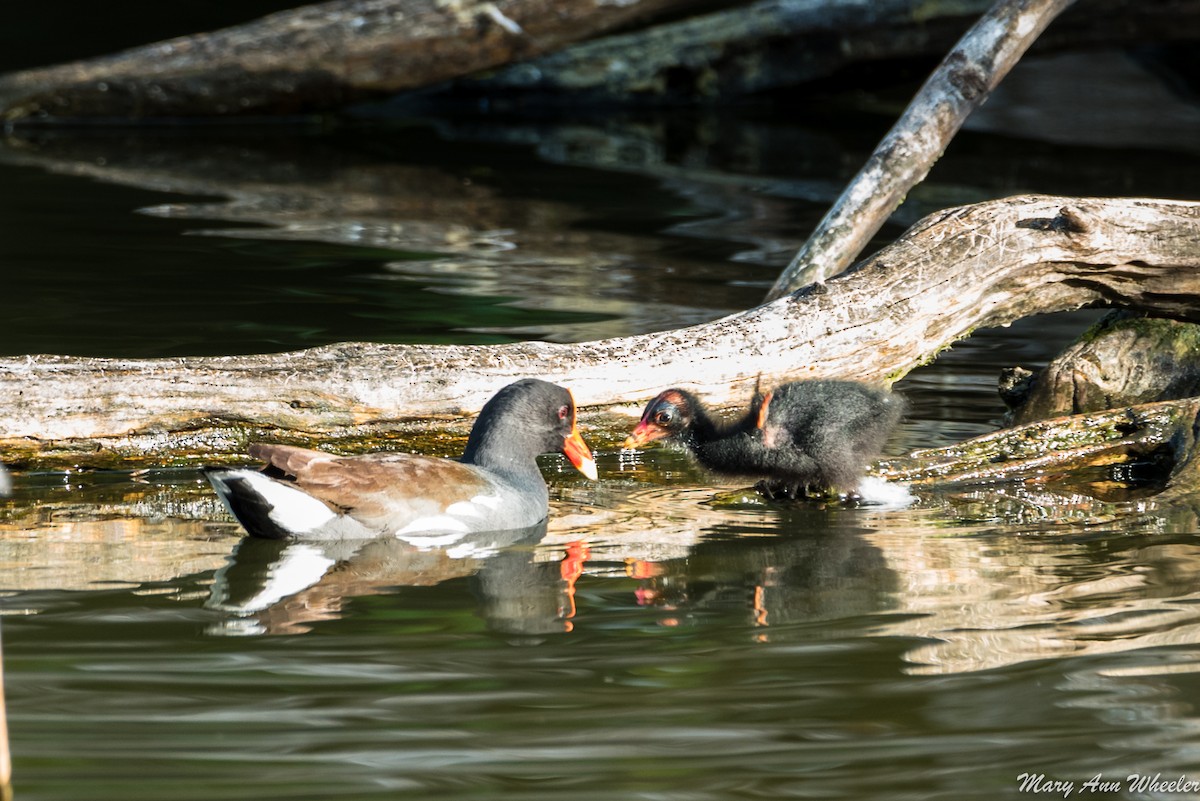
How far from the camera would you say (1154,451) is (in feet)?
21.1

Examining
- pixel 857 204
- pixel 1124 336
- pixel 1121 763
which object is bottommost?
pixel 1121 763

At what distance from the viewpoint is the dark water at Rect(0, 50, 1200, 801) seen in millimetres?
3582

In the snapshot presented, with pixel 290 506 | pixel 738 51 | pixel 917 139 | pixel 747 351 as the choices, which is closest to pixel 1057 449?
pixel 747 351

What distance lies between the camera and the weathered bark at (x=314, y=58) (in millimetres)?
13664

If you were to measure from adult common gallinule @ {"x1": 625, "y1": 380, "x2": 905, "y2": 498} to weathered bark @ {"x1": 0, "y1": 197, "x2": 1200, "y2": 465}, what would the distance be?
1.25 ft

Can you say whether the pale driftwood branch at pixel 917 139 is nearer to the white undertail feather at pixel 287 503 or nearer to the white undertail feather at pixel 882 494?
the white undertail feather at pixel 882 494

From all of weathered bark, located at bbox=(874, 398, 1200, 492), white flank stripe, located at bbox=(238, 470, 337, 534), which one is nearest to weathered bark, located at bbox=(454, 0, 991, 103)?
weathered bark, located at bbox=(874, 398, 1200, 492)

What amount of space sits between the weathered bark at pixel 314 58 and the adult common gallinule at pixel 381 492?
8485 millimetres

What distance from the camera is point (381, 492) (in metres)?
5.43

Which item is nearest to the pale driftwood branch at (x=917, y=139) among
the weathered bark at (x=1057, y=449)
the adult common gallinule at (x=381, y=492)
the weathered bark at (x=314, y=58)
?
the weathered bark at (x=1057, y=449)

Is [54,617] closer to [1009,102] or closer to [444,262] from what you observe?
[444,262]

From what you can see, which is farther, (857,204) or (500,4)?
(500,4)

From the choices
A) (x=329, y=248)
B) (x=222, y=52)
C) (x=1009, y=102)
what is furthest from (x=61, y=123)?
(x=1009, y=102)

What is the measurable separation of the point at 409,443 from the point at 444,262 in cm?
432
